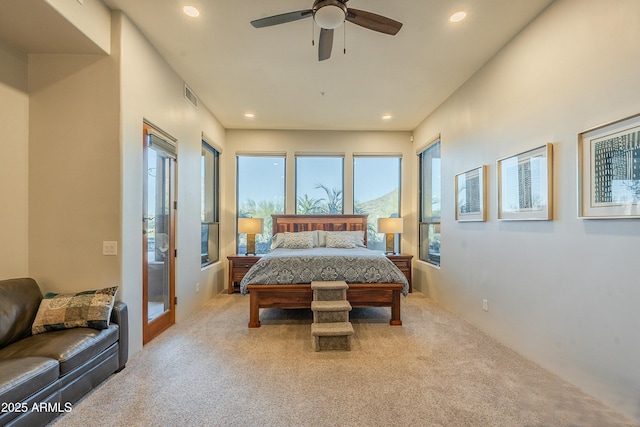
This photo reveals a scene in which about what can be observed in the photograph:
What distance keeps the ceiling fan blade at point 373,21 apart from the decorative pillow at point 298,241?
11.6 feet

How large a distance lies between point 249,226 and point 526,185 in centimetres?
423

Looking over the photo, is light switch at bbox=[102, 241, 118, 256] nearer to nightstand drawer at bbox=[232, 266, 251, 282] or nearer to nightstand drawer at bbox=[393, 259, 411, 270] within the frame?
nightstand drawer at bbox=[232, 266, 251, 282]

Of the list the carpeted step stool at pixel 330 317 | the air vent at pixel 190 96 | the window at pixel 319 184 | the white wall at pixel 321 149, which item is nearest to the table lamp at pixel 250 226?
the white wall at pixel 321 149

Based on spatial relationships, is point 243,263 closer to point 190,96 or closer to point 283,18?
point 190,96

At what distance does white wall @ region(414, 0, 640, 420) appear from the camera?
6.40 ft

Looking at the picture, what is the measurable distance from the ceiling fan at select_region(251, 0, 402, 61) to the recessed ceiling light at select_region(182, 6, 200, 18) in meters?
0.75

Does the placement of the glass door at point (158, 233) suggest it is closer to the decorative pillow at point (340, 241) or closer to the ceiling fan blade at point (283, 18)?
the ceiling fan blade at point (283, 18)

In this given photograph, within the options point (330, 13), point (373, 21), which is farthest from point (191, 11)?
point (373, 21)

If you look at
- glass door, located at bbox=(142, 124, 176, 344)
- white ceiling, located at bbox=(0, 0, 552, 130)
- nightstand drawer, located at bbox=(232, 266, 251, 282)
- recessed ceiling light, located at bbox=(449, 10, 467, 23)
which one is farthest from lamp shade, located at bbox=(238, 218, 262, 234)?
recessed ceiling light, located at bbox=(449, 10, 467, 23)

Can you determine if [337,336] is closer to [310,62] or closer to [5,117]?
[310,62]

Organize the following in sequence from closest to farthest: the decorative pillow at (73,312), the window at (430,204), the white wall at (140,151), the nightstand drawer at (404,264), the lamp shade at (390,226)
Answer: the decorative pillow at (73,312)
the white wall at (140,151)
the window at (430,204)
the nightstand drawer at (404,264)
the lamp shade at (390,226)

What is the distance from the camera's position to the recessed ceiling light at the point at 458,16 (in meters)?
2.62

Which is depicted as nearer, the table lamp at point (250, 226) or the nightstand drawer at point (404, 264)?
the nightstand drawer at point (404, 264)

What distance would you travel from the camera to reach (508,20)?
271 centimetres
